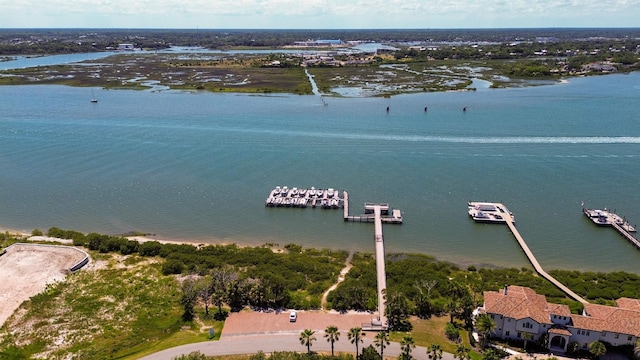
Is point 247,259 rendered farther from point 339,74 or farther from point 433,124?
point 339,74

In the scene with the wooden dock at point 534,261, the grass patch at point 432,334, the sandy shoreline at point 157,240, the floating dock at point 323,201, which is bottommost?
the grass patch at point 432,334

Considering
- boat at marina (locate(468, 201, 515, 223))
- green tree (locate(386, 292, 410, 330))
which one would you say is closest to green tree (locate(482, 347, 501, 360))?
green tree (locate(386, 292, 410, 330))

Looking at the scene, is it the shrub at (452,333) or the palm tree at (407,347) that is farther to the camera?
the shrub at (452,333)

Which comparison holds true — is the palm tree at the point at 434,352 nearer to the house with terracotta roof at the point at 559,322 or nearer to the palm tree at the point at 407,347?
the palm tree at the point at 407,347

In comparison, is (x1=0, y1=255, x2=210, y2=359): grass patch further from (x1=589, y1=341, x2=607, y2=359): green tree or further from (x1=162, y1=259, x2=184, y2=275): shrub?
(x1=589, y1=341, x2=607, y2=359): green tree

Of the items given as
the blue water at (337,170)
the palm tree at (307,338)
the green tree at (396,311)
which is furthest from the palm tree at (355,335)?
the blue water at (337,170)

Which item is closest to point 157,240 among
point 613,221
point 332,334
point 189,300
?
point 189,300
